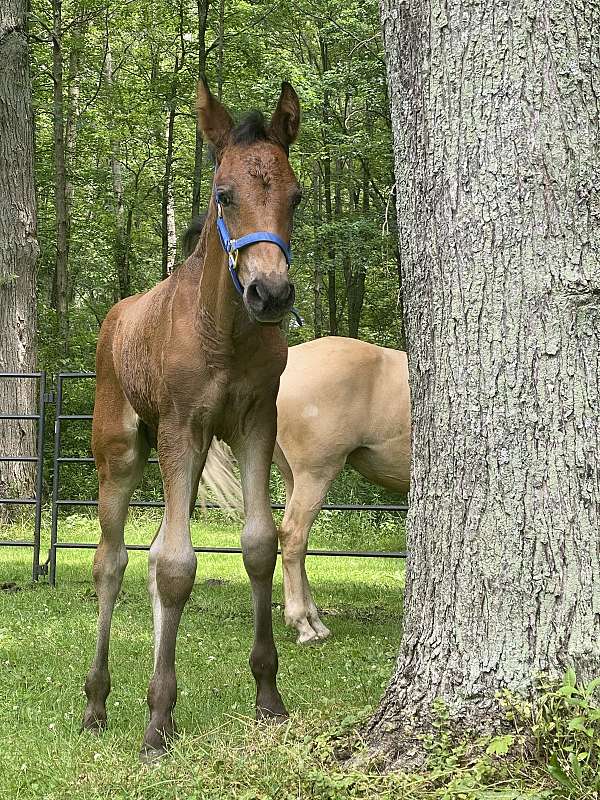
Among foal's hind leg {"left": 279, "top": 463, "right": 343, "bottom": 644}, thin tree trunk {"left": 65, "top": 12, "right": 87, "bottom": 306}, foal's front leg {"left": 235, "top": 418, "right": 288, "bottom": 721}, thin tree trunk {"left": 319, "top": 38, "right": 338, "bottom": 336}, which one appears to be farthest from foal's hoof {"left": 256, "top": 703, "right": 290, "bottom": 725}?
thin tree trunk {"left": 65, "top": 12, "right": 87, "bottom": 306}

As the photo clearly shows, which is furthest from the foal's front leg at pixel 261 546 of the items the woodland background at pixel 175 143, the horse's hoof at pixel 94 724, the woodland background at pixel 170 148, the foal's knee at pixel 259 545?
the woodland background at pixel 175 143

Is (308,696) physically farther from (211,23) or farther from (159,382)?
(211,23)

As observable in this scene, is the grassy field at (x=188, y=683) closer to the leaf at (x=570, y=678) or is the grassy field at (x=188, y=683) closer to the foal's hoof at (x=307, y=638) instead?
the foal's hoof at (x=307, y=638)

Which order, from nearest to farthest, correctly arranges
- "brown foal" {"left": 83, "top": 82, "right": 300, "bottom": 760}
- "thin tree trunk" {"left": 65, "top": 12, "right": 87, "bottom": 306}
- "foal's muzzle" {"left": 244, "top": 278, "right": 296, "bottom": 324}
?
"foal's muzzle" {"left": 244, "top": 278, "right": 296, "bottom": 324}
"brown foal" {"left": 83, "top": 82, "right": 300, "bottom": 760}
"thin tree trunk" {"left": 65, "top": 12, "right": 87, "bottom": 306}

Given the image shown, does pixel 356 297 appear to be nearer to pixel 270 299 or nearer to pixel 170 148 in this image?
pixel 170 148

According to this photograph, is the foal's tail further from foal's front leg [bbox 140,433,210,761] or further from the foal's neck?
the foal's neck

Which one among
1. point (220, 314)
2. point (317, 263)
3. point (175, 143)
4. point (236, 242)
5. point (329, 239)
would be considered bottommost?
point (220, 314)

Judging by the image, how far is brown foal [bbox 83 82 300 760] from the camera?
149 inches

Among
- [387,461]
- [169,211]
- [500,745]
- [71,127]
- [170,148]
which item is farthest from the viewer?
Result: [71,127]

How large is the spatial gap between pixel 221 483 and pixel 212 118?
3.02 m

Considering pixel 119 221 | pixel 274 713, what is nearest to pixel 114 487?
pixel 274 713

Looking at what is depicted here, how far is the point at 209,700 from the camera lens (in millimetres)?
4863

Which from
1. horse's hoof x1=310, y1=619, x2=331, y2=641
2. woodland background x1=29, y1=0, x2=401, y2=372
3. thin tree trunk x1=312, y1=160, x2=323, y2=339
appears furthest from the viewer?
thin tree trunk x1=312, y1=160, x2=323, y2=339

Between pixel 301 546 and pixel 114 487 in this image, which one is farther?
pixel 301 546
